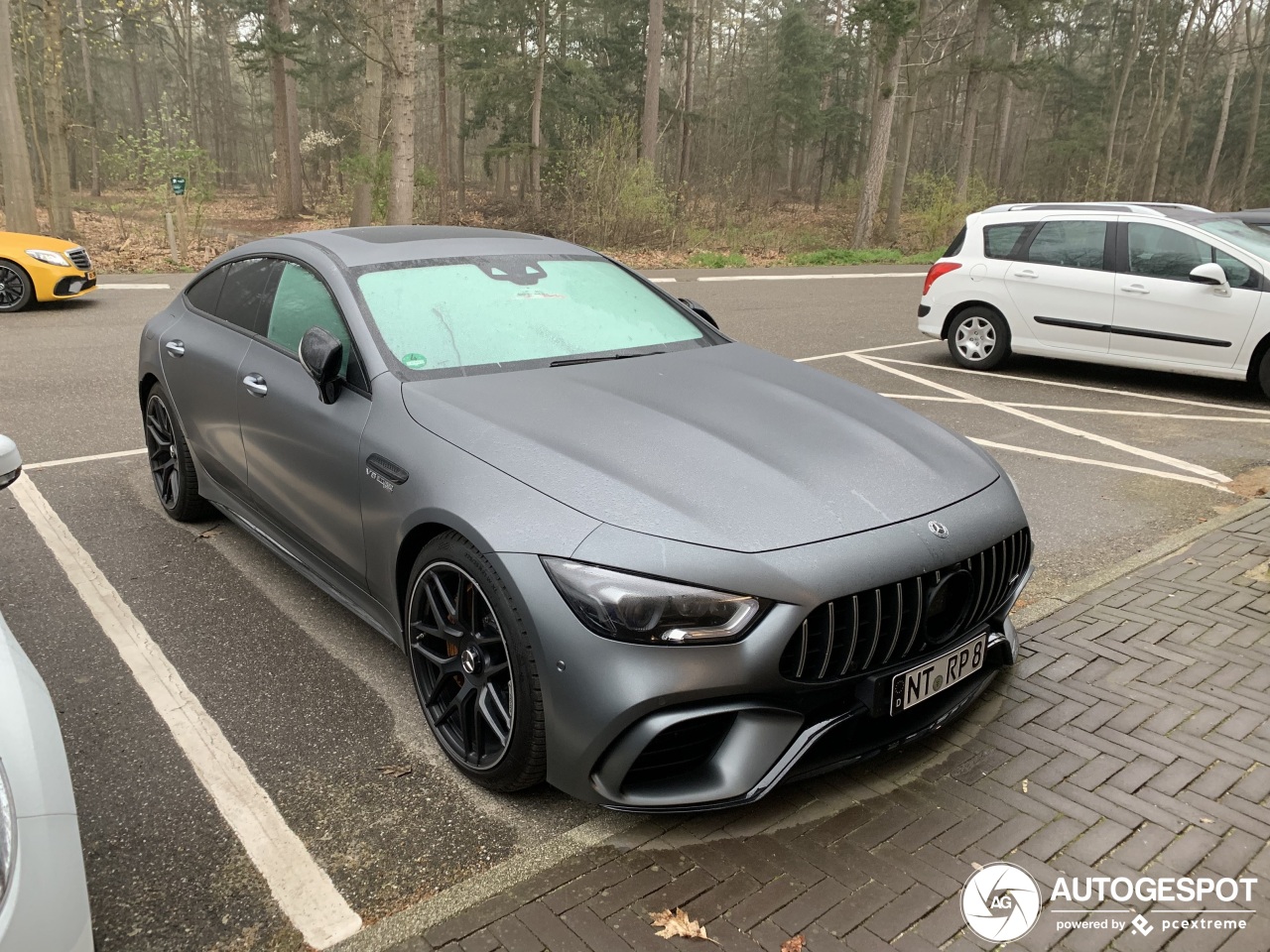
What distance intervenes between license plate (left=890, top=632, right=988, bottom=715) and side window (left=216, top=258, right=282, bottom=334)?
10.2 ft

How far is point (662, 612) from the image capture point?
2518 mm

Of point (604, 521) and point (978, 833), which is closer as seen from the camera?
point (604, 521)

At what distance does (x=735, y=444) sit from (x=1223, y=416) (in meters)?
6.53

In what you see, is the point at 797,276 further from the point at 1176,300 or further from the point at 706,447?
the point at 706,447

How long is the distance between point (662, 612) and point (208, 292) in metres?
3.51

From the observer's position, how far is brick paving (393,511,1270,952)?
2.44m

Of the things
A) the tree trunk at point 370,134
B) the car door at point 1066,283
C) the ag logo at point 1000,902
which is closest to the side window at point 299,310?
the ag logo at point 1000,902

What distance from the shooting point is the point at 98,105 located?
37.2 meters

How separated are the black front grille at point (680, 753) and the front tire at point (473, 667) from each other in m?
0.30

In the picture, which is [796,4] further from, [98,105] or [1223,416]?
[1223,416]

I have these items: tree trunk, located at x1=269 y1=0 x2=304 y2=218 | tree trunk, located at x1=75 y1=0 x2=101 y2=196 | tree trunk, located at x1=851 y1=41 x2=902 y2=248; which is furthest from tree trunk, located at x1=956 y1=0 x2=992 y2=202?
tree trunk, located at x1=75 y1=0 x2=101 y2=196

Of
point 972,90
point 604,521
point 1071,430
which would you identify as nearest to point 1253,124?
point 972,90

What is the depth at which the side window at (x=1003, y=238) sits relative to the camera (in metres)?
9.34

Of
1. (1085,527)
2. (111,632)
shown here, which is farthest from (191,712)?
(1085,527)
